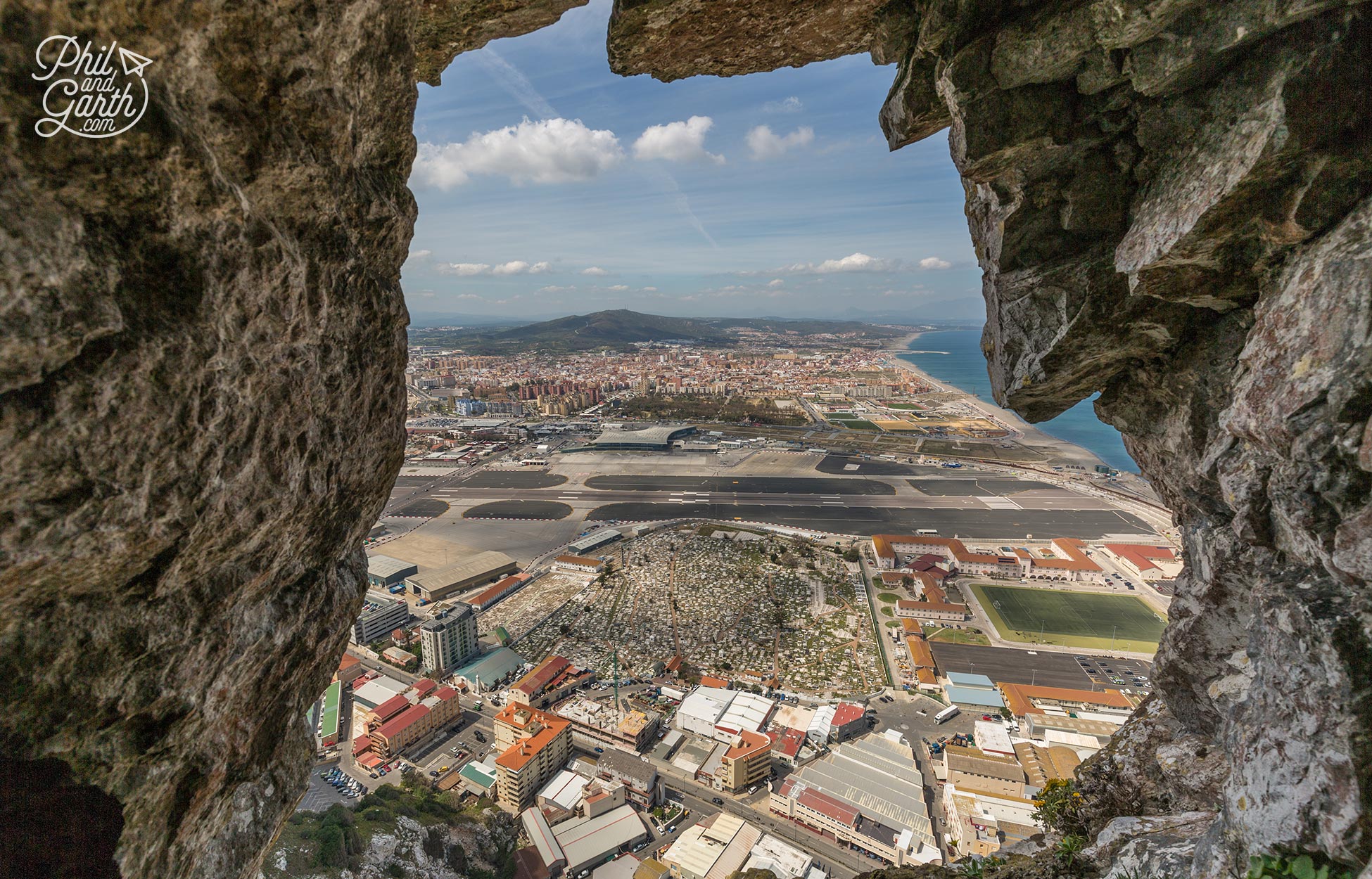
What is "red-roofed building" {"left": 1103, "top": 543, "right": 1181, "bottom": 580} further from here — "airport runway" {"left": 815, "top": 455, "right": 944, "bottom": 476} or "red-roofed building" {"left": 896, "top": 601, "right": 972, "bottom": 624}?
"airport runway" {"left": 815, "top": 455, "right": 944, "bottom": 476}

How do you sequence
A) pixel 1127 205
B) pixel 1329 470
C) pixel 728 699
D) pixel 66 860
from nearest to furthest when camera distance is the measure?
pixel 66 860
pixel 1329 470
pixel 1127 205
pixel 728 699

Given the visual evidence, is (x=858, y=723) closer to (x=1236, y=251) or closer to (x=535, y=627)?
(x=535, y=627)

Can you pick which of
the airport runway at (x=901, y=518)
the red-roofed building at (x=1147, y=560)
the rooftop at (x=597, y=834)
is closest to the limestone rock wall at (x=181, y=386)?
the rooftop at (x=597, y=834)

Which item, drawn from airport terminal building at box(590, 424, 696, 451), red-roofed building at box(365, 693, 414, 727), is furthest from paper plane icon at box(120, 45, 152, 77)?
airport terminal building at box(590, 424, 696, 451)

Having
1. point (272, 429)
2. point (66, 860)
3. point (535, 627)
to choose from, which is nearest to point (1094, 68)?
point (272, 429)

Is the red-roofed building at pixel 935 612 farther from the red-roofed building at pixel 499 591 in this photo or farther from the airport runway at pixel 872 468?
the airport runway at pixel 872 468
